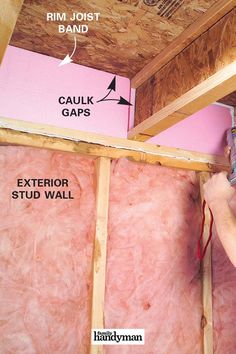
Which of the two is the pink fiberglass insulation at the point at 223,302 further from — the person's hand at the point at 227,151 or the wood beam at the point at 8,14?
the wood beam at the point at 8,14

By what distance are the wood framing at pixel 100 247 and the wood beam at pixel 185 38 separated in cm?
46

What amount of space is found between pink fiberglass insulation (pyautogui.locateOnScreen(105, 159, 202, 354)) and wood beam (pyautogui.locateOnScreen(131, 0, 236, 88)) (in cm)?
44

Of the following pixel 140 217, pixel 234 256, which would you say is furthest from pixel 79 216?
pixel 234 256

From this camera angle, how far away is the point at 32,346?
1.26m

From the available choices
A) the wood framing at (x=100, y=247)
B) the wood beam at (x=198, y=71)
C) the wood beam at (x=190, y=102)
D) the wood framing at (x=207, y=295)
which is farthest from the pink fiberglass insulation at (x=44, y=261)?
the wood framing at (x=207, y=295)

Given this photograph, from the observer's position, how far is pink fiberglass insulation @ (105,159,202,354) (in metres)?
1.47

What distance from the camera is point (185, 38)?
1.22 metres

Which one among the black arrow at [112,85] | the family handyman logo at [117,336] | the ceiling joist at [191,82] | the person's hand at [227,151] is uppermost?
the black arrow at [112,85]

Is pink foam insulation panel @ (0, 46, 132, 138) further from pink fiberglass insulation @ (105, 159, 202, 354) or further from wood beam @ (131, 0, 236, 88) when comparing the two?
pink fiberglass insulation @ (105, 159, 202, 354)

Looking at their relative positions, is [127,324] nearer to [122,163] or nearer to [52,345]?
[52,345]

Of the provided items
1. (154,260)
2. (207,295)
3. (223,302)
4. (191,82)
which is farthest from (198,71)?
(223,302)

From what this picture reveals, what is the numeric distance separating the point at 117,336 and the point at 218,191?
802 millimetres

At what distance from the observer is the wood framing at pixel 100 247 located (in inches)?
53.7

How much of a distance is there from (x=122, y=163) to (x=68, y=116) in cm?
35
